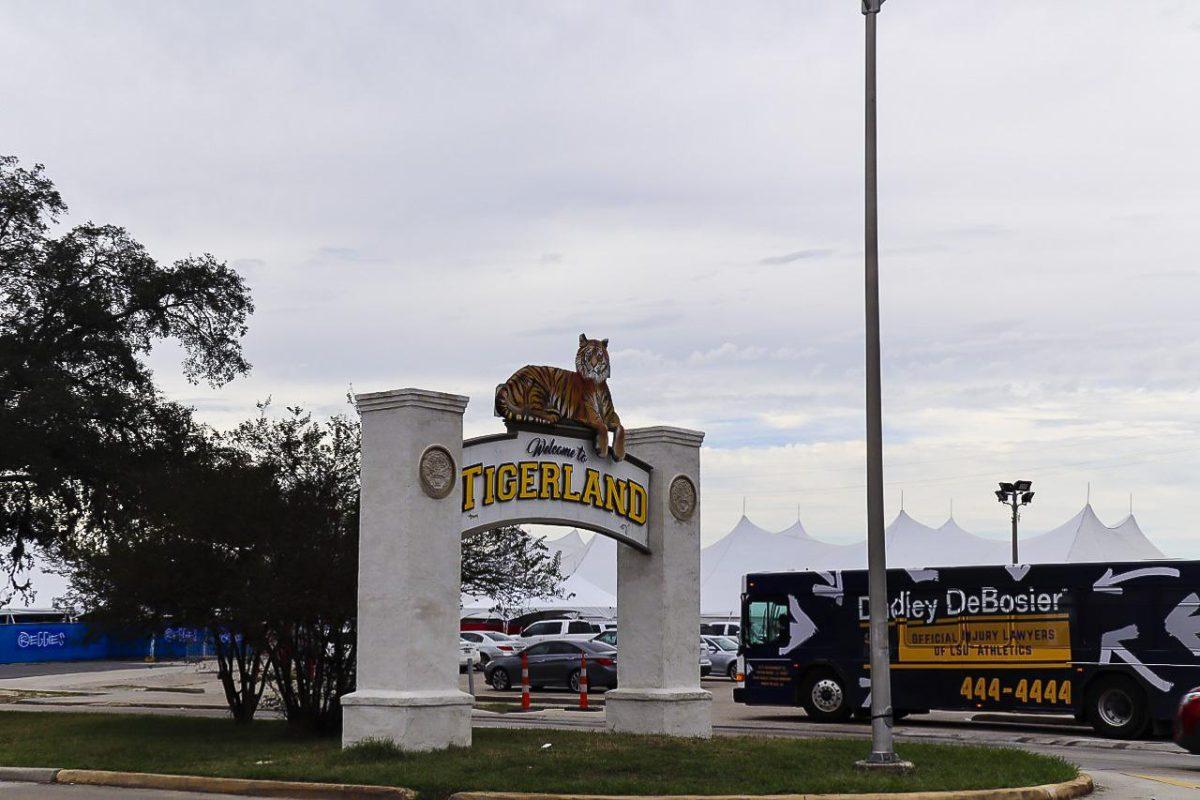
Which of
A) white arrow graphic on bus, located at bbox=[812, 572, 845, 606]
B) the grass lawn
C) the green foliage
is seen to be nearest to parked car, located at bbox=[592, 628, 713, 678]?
white arrow graphic on bus, located at bbox=[812, 572, 845, 606]

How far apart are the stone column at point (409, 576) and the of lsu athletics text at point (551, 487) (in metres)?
0.52

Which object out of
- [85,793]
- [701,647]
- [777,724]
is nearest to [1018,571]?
[777,724]

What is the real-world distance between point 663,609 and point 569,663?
1697 centimetres

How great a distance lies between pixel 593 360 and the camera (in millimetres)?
19953

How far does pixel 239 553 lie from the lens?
2017 cm

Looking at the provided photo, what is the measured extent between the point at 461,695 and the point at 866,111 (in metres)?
8.07

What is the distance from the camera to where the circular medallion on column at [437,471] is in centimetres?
1756

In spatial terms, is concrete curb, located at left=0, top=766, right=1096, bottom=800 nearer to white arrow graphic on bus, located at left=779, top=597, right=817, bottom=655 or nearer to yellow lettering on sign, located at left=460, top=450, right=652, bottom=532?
yellow lettering on sign, located at left=460, top=450, right=652, bottom=532

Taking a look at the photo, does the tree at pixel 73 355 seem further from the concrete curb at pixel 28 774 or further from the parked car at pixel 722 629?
the parked car at pixel 722 629

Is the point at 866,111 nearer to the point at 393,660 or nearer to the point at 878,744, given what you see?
the point at 878,744

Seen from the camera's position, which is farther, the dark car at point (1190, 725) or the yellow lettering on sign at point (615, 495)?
the yellow lettering on sign at point (615, 495)

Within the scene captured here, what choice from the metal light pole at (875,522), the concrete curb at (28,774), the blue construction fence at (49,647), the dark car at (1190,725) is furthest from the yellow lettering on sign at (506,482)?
the blue construction fence at (49,647)

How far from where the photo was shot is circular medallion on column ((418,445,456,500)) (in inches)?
691

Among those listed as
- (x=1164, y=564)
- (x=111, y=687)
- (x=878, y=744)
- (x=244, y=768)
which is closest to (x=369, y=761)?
(x=244, y=768)
